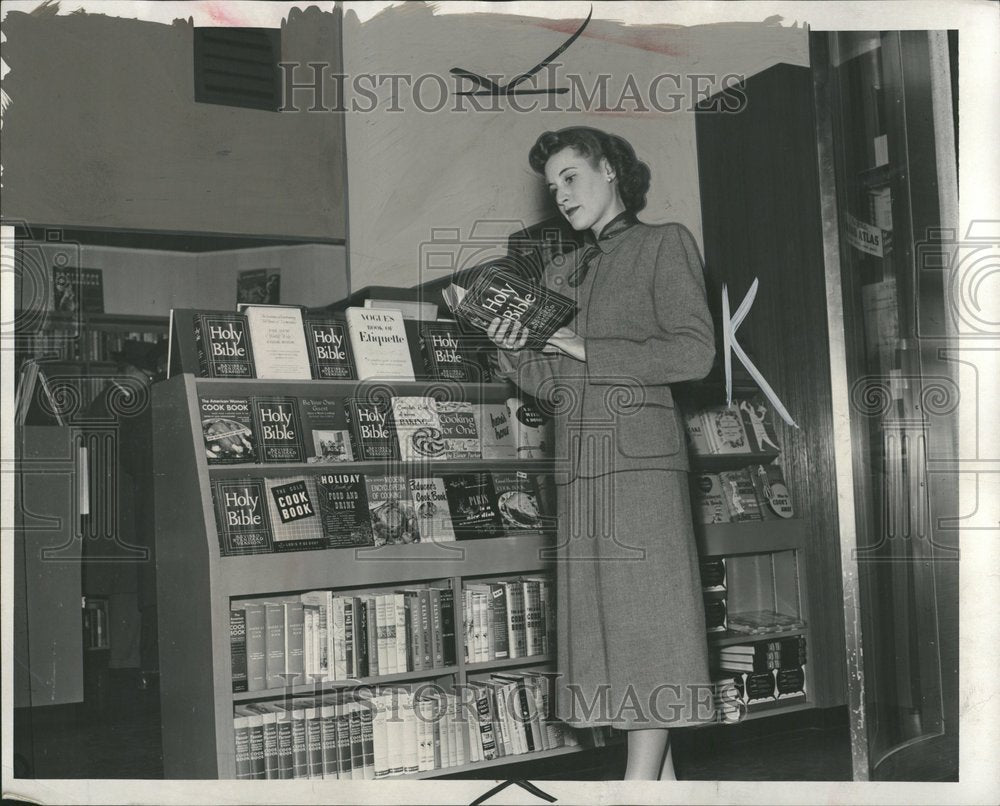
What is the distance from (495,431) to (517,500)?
0.81 feet

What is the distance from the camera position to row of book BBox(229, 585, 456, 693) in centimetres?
296

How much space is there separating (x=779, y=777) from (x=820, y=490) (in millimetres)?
1197

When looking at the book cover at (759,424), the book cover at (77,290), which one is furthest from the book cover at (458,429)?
the book cover at (77,290)

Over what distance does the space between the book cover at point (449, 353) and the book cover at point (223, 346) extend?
1.98 ft

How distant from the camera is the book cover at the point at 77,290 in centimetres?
573

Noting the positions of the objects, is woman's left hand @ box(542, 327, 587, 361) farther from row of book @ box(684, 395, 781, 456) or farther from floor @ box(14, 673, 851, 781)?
floor @ box(14, 673, 851, 781)

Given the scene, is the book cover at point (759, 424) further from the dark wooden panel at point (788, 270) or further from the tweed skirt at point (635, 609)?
the tweed skirt at point (635, 609)

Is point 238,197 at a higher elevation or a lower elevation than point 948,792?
higher

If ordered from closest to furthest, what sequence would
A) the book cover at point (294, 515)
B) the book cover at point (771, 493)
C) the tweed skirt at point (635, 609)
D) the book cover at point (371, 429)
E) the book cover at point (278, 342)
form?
the tweed skirt at point (635, 609)
the book cover at point (294, 515)
the book cover at point (278, 342)
the book cover at point (371, 429)
the book cover at point (771, 493)

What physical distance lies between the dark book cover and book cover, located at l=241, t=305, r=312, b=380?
73cm

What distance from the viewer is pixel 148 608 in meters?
4.40

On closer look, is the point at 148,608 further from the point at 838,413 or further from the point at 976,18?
the point at 976,18

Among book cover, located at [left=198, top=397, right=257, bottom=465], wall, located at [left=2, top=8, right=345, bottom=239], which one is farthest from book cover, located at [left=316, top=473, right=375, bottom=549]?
wall, located at [left=2, top=8, right=345, bottom=239]

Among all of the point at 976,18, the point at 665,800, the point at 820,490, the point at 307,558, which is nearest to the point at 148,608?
the point at 307,558
